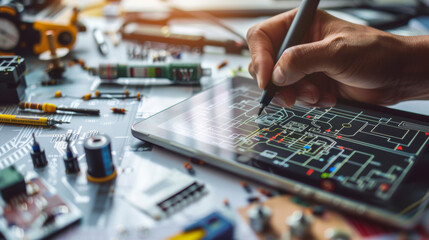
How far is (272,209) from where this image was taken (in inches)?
25.7

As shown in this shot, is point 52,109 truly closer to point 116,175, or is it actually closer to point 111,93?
point 111,93

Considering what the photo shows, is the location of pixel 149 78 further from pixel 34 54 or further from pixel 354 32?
pixel 354 32

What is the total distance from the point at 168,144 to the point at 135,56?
0.75 m

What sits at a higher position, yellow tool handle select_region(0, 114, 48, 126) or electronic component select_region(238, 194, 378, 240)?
electronic component select_region(238, 194, 378, 240)

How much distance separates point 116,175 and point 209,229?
272mm

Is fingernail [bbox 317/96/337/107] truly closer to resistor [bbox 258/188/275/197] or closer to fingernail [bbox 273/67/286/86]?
fingernail [bbox 273/67/286/86]

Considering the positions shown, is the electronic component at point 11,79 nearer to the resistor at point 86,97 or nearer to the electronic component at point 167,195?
the resistor at point 86,97

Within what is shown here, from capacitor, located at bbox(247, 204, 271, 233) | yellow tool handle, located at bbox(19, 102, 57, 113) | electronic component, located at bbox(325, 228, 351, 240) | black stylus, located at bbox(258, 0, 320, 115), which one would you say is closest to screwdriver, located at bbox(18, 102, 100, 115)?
yellow tool handle, located at bbox(19, 102, 57, 113)

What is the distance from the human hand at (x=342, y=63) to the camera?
852 mm

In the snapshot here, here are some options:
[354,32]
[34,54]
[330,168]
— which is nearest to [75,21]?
[34,54]

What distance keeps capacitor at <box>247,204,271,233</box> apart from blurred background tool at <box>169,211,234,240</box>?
1.6 inches

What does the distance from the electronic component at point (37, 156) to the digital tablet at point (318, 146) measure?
201mm

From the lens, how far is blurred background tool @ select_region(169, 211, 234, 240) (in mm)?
567

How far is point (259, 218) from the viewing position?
60cm
